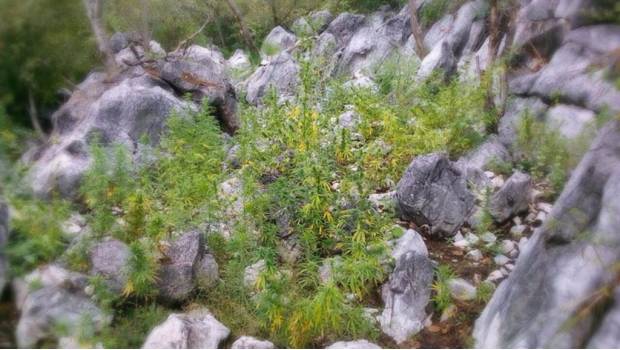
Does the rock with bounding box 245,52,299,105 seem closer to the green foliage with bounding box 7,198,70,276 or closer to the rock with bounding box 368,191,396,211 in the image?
the rock with bounding box 368,191,396,211

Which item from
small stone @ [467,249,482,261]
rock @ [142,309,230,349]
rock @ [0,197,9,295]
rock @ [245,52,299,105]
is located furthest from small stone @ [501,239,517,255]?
rock @ [245,52,299,105]

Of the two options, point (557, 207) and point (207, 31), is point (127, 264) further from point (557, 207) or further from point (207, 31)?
point (207, 31)

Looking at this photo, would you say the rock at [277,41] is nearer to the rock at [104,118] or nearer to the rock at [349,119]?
the rock at [104,118]

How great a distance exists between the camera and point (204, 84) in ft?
27.3

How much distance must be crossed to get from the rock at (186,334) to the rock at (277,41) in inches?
399

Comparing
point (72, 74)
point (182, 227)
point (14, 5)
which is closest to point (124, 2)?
point (72, 74)

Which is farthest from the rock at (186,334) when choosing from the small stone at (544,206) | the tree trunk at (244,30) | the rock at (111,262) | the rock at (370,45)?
the tree trunk at (244,30)

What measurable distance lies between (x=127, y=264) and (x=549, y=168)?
3.78m

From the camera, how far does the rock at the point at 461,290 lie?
4.24 meters

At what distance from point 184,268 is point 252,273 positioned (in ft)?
1.75

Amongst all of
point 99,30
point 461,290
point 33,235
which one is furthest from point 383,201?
point 99,30

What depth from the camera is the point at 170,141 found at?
6355mm

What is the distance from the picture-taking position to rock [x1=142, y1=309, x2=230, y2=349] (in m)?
3.73

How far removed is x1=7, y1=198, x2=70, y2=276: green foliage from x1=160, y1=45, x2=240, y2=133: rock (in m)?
3.43
